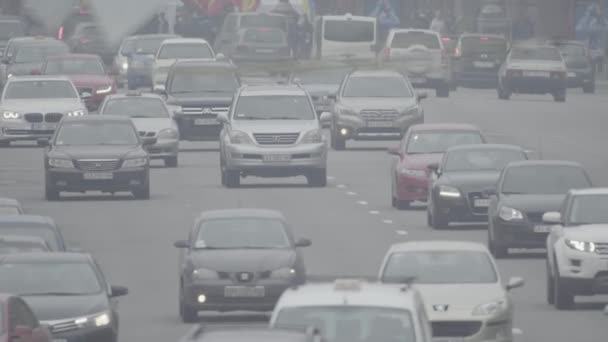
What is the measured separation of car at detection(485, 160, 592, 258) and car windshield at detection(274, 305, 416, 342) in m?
14.8

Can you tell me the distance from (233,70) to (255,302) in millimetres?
2437

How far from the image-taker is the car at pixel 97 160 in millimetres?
36906

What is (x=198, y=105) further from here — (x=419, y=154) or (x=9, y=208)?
(x=9, y=208)

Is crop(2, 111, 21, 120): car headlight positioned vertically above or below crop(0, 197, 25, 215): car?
below

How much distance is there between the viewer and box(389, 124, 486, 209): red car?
117 ft

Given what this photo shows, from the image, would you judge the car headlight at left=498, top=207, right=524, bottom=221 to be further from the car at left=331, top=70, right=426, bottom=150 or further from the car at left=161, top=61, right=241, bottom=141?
the car at left=161, top=61, right=241, bottom=141

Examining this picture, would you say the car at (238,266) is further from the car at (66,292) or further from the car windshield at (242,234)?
the car at (66,292)

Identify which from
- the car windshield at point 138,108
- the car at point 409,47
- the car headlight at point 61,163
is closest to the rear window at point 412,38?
the car at point 409,47

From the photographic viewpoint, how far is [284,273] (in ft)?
74.7

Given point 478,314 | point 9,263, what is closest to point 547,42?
point 478,314

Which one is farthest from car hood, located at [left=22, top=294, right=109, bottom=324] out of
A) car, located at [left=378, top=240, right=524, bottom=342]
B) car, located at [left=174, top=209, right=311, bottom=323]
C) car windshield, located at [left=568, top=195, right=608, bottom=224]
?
car windshield, located at [left=568, top=195, right=608, bottom=224]

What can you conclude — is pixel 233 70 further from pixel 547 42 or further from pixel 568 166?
pixel 568 166

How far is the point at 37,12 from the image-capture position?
14.4 metres

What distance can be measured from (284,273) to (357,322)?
8906 millimetres
